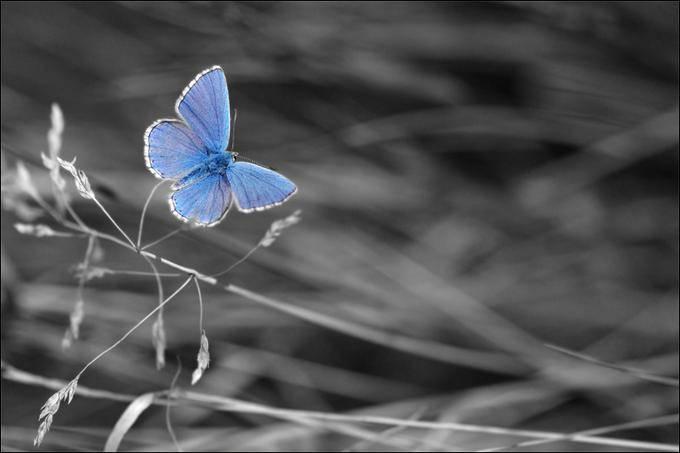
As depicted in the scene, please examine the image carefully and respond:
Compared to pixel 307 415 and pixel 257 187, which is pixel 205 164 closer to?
pixel 257 187

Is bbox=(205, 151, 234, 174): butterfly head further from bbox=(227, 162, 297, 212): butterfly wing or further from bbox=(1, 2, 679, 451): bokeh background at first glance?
bbox=(1, 2, 679, 451): bokeh background

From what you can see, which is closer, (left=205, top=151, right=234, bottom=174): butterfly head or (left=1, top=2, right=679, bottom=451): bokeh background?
(left=205, top=151, right=234, bottom=174): butterfly head

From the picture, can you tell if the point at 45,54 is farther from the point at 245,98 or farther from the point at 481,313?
the point at 481,313

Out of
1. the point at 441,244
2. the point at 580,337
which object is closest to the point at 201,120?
the point at 441,244

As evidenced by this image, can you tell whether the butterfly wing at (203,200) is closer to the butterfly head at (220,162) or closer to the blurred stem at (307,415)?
the butterfly head at (220,162)

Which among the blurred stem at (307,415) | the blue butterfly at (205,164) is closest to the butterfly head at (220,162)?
the blue butterfly at (205,164)

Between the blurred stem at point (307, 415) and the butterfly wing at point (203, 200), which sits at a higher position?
the butterfly wing at point (203, 200)

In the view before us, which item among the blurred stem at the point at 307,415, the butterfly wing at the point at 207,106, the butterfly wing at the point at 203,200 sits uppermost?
the butterfly wing at the point at 207,106

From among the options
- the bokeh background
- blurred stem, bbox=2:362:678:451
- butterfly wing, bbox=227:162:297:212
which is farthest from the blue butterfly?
the bokeh background
